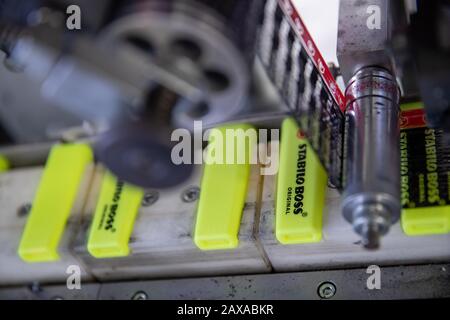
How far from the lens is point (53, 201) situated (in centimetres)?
170

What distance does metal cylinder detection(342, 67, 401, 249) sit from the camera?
3.38 ft

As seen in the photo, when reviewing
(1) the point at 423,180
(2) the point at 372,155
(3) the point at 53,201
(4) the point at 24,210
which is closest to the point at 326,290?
(1) the point at 423,180

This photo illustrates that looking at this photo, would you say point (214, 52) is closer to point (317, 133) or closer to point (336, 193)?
point (317, 133)

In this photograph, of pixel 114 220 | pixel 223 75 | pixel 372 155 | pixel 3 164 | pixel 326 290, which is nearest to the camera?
pixel 223 75

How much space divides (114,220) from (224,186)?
0.28 meters

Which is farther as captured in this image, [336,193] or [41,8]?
[336,193]

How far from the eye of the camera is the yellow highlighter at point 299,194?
135 cm

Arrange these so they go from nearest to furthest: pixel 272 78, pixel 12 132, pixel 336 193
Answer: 1. pixel 272 78
2. pixel 336 193
3. pixel 12 132

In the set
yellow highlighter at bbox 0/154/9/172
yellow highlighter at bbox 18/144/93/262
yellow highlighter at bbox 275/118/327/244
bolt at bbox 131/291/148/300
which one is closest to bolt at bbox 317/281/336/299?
yellow highlighter at bbox 275/118/327/244

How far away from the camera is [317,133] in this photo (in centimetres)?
122

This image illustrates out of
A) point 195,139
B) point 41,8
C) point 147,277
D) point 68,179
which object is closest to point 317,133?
point 195,139

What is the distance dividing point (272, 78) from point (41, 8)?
409mm

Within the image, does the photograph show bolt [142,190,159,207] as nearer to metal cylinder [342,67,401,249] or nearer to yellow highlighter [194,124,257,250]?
yellow highlighter [194,124,257,250]

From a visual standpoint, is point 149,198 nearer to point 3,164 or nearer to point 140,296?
point 140,296
